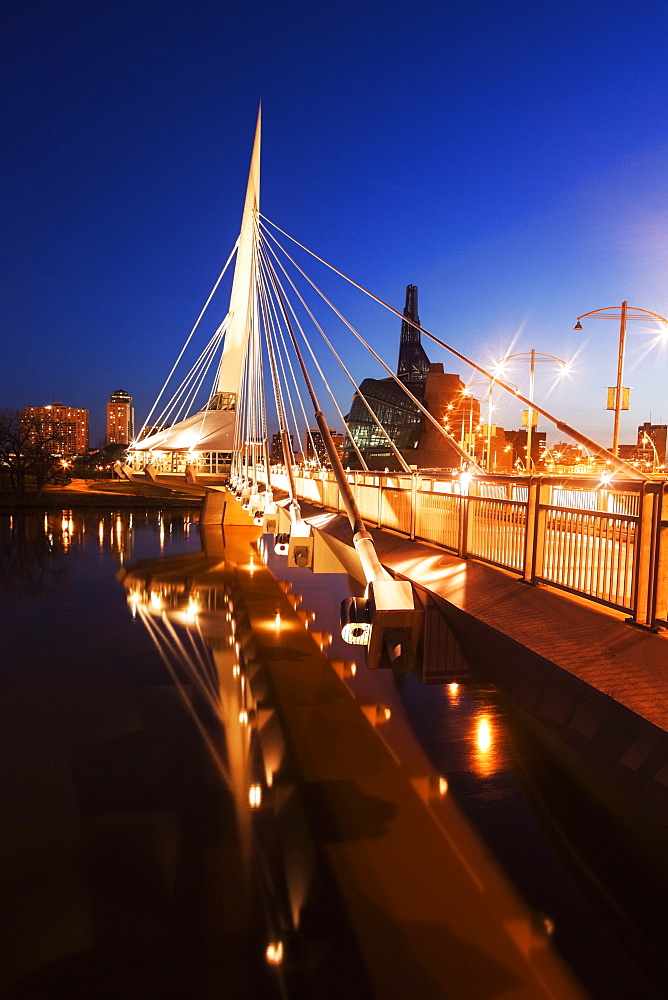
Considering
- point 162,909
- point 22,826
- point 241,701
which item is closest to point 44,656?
point 241,701

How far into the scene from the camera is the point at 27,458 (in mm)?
67750

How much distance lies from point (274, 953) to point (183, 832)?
260 centimetres

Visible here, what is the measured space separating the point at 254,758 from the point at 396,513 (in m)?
5.81

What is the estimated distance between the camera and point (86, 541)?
42906 millimetres

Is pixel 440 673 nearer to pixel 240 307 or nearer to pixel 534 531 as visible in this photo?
pixel 534 531

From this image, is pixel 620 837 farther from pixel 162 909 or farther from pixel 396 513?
pixel 396 513

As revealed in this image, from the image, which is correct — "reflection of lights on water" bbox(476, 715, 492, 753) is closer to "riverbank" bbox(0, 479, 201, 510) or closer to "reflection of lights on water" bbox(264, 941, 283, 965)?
"reflection of lights on water" bbox(264, 941, 283, 965)

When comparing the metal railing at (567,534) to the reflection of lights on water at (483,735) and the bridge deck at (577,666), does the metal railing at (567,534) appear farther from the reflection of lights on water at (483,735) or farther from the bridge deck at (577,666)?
the reflection of lights on water at (483,735)

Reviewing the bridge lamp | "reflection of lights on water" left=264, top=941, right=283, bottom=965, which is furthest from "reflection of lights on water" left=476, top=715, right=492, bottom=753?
"reflection of lights on water" left=264, top=941, right=283, bottom=965

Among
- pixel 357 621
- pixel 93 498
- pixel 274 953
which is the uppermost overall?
pixel 357 621

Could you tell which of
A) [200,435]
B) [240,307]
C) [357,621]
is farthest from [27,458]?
[357,621]

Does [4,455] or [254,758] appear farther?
[4,455]

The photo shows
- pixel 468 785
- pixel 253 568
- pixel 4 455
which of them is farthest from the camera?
pixel 4 455

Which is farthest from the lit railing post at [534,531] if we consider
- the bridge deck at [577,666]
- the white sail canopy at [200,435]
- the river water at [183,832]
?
the white sail canopy at [200,435]
